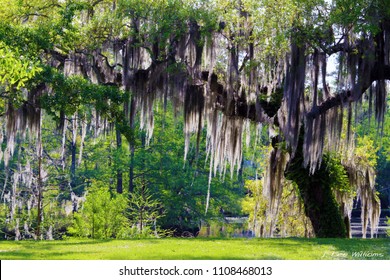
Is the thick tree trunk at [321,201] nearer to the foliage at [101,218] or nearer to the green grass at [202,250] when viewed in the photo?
the green grass at [202,250]

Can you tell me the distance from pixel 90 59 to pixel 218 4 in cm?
438

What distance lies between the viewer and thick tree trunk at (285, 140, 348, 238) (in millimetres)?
23375

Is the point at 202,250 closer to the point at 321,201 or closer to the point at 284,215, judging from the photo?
the point at 321,201

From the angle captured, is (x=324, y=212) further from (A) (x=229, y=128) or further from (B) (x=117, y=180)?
(B) (x=117, y=180)

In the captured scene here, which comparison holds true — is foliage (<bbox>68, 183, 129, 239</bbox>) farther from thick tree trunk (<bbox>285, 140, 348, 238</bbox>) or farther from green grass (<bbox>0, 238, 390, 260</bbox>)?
thick tree trunk (<bbox>285, 140, 348, 238</bbox>)

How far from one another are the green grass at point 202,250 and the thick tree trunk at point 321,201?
4118 mm

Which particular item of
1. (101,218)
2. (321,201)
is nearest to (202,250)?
(321,201)

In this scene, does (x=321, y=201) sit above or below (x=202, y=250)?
above

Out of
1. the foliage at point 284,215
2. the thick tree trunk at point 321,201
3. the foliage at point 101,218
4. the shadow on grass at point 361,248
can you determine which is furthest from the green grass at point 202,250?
the foliage at point 284,215

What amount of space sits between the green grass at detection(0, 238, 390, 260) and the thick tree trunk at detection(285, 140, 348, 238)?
412 centimetres

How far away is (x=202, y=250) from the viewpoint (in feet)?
54.7

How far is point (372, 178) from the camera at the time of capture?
83.0 feet

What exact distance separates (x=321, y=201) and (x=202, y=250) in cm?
796

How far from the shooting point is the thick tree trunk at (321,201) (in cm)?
2338
